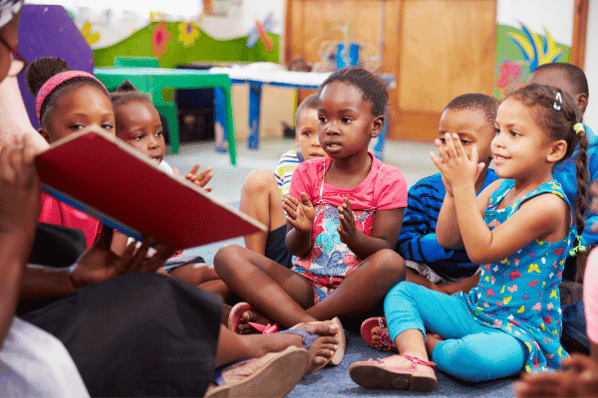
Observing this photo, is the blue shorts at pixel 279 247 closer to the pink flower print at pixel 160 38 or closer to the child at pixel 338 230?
the child at pixel 338 230

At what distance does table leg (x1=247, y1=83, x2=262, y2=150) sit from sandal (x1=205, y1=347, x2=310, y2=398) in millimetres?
3362

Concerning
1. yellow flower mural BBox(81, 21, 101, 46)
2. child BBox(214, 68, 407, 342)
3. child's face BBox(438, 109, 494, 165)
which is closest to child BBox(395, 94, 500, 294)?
child's face BBox(438, 109, 494, 165)

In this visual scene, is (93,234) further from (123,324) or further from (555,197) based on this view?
(555,197)

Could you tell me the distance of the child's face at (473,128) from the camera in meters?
1.44

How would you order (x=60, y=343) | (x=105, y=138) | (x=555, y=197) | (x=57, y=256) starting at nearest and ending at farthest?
(x=105, y=138) → (x=60, y=343) → (x=57, y=256) → (x=555, y=197)

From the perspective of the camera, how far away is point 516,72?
15.5 ft

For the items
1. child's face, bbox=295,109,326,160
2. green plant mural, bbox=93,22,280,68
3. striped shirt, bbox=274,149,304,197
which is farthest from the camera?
green plant mural, bbox=93,22,280,68

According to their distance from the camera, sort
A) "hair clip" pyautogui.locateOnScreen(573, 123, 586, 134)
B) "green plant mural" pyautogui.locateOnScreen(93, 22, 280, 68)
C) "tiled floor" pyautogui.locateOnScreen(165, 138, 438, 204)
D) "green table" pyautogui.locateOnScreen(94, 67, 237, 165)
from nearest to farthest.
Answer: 1. "hair clip" pyautogui.locateOnScreen(573, 123, 586, 134)
2. "green table" pyautogui.locateOnScreen(94, 67, 237, 165)
3. "tiled floor" pyautogui.locateOnScreen(165, 138, 438, 204)
4. "green plant mural" pyautogui.locateOnScreen(93, 22, 280, 68)

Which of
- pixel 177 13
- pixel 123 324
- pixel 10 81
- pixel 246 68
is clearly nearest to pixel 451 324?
pixel 123 324

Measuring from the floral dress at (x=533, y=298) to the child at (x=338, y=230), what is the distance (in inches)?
8.7

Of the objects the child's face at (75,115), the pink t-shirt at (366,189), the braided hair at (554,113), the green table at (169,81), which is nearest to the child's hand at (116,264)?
the child's face at (75,115)

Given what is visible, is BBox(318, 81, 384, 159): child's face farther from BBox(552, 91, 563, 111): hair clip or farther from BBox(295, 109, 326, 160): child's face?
BBox(552, 91, 563, 111): hair clip

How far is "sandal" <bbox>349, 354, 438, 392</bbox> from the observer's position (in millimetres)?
1049

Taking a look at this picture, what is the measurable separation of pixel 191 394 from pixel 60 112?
72 cm
